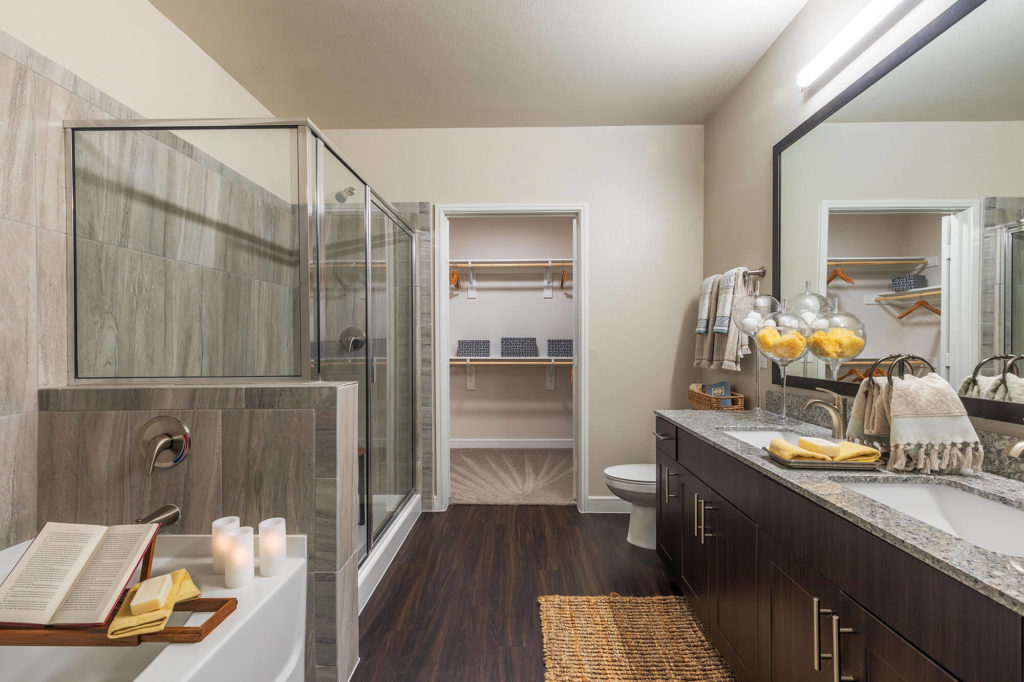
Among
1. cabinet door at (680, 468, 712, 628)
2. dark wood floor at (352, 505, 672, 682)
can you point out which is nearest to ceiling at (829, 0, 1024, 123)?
cabinet door at (680, 468, 712, 628)

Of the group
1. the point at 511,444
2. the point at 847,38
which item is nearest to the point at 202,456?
A: the point at 847,38

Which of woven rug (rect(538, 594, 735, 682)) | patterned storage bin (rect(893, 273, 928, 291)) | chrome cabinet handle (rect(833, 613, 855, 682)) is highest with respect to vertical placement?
patterned storage bin (rect(893, 273, 928, 291))

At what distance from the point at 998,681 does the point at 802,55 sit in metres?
2.25

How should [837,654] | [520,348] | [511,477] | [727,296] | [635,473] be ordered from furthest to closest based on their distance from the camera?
1. [520,348]
2. [511,477]
3. [635,473]
4. [727,296]
5. [837,654]

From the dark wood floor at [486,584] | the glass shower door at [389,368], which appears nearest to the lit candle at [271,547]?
the dark wood floor at [486,584]

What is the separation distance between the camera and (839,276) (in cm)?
188

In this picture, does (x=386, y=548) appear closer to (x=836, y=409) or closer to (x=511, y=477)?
(x=511, y=477)

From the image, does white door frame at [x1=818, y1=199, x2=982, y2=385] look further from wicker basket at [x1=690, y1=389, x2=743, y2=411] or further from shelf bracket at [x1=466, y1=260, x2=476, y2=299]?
shelf bracket at [x1=466, y1=260, x2=476, y2=299]

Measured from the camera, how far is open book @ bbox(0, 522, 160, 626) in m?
1.12

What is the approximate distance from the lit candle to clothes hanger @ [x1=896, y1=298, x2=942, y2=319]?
78.4 inches

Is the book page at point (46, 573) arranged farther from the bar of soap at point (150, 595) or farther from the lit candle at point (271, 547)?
the lit candle at point (271, 547)

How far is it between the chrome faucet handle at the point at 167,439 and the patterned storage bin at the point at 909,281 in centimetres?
223

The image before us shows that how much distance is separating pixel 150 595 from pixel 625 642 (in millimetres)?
1501

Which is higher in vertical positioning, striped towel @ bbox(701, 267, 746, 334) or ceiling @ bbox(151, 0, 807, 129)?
ceiling @ bbox(151, 0, 807, 129)
